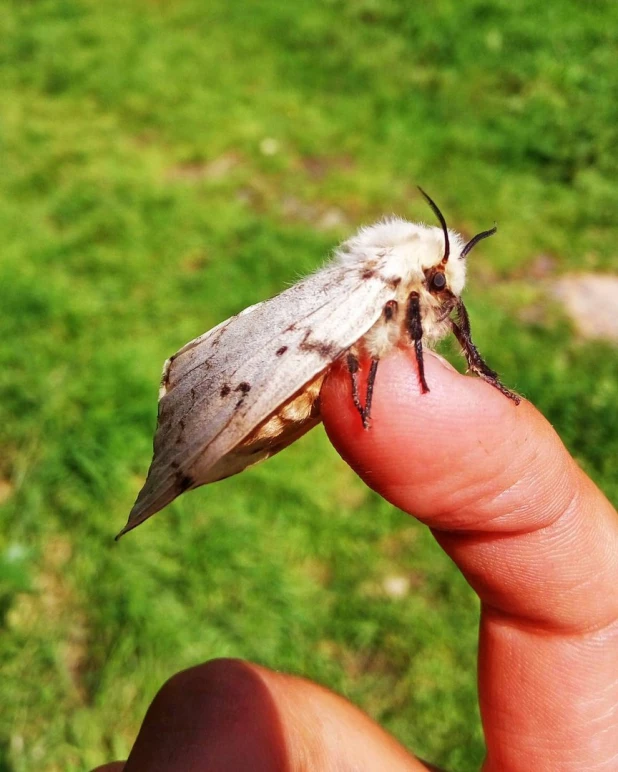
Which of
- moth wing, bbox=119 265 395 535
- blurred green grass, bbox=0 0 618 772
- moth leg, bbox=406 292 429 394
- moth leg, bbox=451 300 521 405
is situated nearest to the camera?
moth wing, bbox=119 265 395 535

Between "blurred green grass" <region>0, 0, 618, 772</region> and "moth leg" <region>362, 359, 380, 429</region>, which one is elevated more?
"moth leg" <region>362, 359, 380, 429</region>

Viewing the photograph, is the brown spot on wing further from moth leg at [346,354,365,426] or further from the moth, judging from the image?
moth leg at [346,354,365,426]

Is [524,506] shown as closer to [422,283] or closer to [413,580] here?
[422,283]

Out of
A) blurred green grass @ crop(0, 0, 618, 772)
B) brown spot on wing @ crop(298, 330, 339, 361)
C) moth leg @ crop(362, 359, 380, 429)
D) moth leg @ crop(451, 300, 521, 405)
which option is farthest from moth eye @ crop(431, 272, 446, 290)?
blurred green grass @ crop(0, 0, 618, 772)

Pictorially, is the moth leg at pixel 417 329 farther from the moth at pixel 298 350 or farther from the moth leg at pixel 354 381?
the moth leg at pixel 354 381

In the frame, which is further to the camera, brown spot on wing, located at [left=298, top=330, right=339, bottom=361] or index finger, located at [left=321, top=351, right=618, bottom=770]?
index finger, located at [left=321, top=351, right=618, bottom=770]

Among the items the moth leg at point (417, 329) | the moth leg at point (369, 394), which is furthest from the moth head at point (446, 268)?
the moth leg at point (369, 394)

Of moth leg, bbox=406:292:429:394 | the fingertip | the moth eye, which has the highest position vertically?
the moth eye
